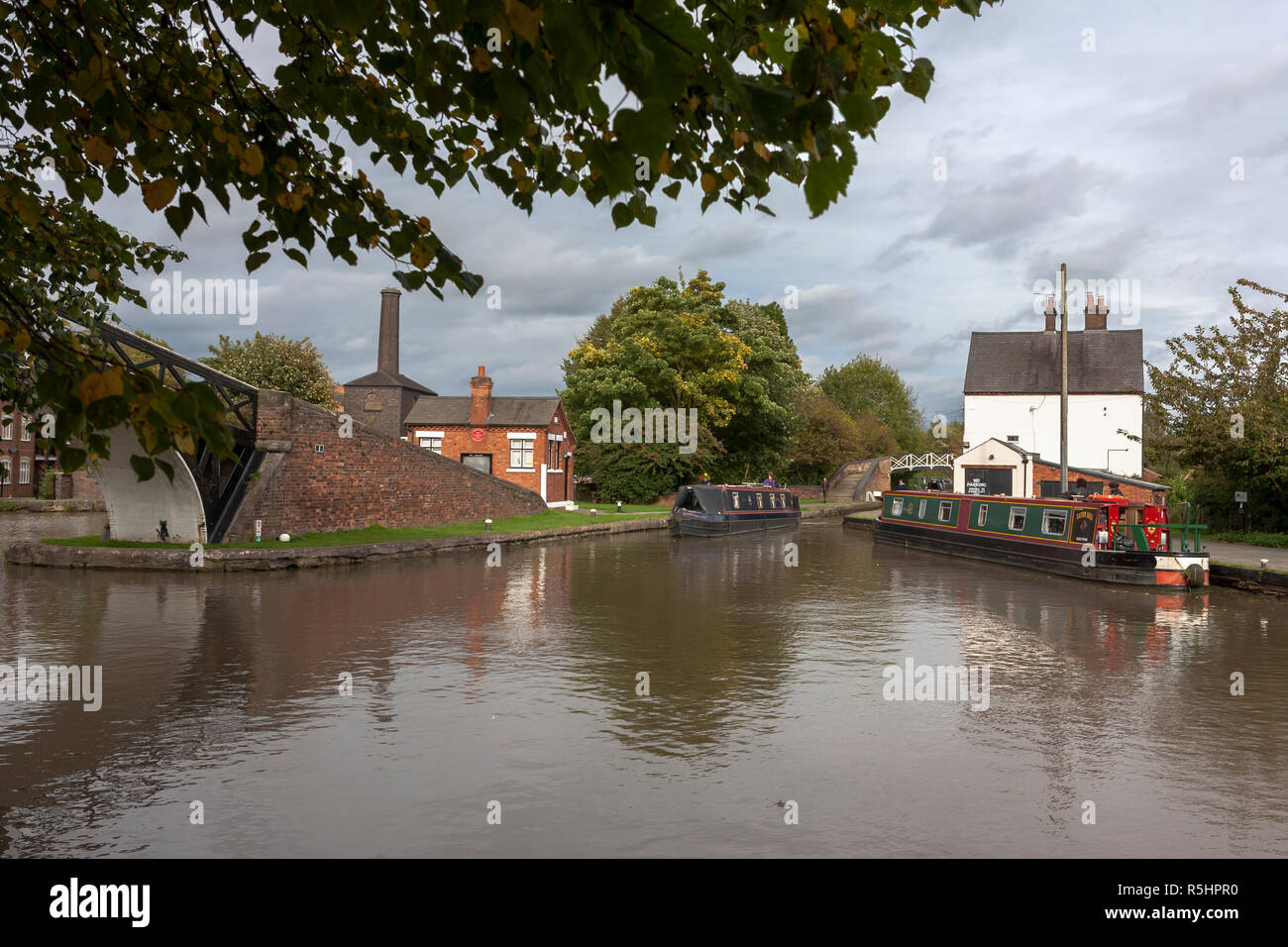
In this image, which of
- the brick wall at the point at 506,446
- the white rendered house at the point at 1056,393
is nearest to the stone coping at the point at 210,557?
the brick wall at the point at 506,446

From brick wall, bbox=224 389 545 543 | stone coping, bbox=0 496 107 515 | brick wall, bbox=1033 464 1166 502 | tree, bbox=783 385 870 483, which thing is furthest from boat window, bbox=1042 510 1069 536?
stone coping, bbox=0 496 107 515

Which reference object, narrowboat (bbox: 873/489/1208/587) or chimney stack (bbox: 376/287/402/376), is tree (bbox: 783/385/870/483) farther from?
narrowboat (bbox: 873/489/1208/587)

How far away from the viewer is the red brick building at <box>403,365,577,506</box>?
124 ft

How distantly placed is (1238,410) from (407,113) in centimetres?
2314

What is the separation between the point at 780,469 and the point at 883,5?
150ft

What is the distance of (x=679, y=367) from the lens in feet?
137

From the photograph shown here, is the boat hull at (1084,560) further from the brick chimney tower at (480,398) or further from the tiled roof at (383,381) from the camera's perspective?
the tiled roof at (383,381)

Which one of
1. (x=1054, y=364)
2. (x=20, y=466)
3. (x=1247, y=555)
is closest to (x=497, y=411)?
(x=1247, y=555)

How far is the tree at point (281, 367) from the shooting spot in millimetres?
41281

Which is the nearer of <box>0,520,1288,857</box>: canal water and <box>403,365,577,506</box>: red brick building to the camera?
<box>0,520,1288,857</box>: canal water

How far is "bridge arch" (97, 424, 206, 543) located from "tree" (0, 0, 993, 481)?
43.9ft

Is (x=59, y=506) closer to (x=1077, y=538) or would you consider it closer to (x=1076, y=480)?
(x=1077, y=538)

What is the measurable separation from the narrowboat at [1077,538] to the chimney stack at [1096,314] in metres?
33.3

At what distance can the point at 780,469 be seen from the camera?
4812cm
